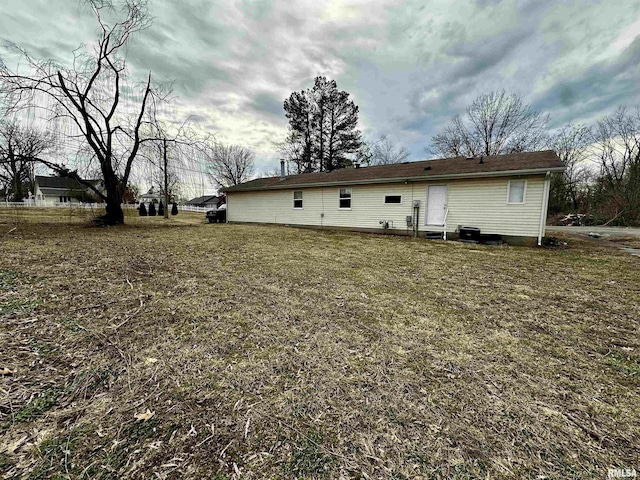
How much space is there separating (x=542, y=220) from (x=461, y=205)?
247 centimetres

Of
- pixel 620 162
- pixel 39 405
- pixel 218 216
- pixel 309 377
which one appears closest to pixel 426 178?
pixel 309 377

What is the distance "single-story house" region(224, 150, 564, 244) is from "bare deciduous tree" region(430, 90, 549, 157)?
45.5ft

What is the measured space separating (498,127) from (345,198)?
1793 centimetres

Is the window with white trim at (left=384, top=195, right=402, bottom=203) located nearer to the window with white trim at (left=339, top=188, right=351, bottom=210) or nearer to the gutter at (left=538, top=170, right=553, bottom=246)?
the window with white trim at (left=339, top=188, right=351, bottom=210)

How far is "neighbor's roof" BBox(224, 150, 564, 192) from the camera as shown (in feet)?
29.0

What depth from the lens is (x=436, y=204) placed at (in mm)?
10672

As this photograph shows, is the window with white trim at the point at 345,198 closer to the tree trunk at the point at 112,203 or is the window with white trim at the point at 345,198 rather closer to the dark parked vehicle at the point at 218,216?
the dark parked vehicle at the point at 218,216

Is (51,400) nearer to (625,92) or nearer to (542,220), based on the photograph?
(542,220)

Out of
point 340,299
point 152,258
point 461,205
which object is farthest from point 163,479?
point 461,205

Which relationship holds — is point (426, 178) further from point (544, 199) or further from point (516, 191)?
point (544, 199)

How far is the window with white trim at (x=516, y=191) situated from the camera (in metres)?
9.02

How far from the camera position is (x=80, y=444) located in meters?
1.55

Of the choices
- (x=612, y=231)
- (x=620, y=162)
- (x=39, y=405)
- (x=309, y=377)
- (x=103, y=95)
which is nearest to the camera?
(x=39, y=405)

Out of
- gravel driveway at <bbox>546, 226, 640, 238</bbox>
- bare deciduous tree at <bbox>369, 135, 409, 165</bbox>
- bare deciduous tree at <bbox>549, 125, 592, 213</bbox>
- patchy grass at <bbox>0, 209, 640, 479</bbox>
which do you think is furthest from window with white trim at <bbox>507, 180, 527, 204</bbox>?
bare deciduous tree at <bbox>369, 135, 409, 165</bbox>
